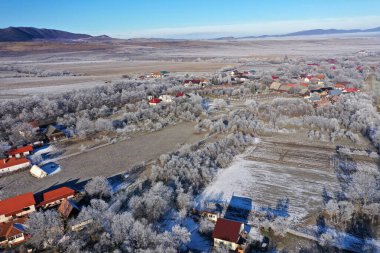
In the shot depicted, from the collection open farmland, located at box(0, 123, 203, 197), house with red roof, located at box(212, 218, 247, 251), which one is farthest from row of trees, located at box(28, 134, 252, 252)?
open farmland, located at box(0, 123, 203, 197)

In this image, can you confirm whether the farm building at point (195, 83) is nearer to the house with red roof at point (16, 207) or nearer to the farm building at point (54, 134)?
the farm building at point (54, 134)

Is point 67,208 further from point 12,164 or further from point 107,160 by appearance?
point 12,164

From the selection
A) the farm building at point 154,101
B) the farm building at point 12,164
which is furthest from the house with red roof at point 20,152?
the farm building at point 154,101

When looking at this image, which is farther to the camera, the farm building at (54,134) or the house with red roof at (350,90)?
the house with red roof at (350,90)

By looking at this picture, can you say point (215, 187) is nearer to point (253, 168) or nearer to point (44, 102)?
point (253, 168)

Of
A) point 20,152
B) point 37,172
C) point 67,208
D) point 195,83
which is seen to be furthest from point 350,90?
→ point 20,152

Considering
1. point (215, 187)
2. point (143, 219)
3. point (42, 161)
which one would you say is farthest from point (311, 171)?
point (42, 161)
